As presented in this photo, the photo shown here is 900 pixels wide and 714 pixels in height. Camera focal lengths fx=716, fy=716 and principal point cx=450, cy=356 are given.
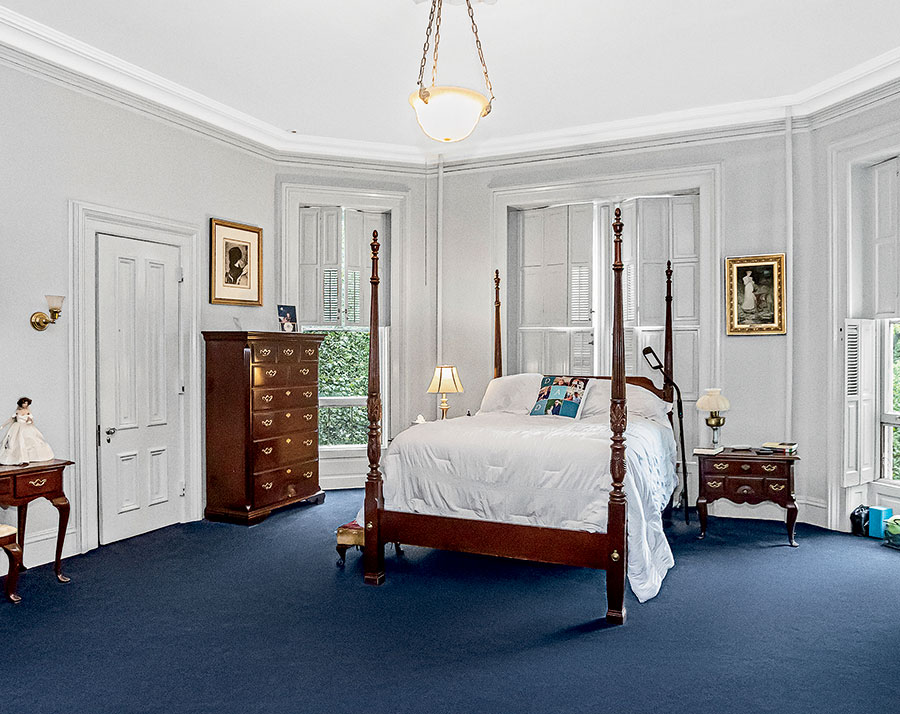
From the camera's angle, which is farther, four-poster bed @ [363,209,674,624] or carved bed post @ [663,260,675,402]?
carved bed post @ [663,260,675,402]

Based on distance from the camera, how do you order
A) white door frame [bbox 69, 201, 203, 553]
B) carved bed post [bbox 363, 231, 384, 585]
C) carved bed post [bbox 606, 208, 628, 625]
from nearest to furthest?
carved bed post [bbox 606, 208, 628, 625]
carved bed post [bbox 363, 231, 384, 585]
white door frame [bbox 69, 201, 203, 553]

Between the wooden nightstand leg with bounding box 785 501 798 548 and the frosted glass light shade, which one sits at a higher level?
the frosted glass light shade

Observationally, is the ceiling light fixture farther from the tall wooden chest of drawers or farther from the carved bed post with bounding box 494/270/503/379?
the carved bed post with bounding box 494/270/503/379

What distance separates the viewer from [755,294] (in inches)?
215

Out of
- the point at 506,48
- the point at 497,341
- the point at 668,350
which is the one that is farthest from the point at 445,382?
the point at 506,48

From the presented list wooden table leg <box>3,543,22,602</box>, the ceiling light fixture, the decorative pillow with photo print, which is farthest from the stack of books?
wooden table leg <box>3,543,22,602</box>

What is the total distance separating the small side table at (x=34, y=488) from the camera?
12.1 ft

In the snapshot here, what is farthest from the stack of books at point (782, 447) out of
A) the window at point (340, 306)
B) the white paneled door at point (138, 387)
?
the white paneled door at point (138, 387)

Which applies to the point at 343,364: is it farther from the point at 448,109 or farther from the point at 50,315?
the point at 448,109

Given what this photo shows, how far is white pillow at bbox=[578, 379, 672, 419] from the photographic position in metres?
5.18

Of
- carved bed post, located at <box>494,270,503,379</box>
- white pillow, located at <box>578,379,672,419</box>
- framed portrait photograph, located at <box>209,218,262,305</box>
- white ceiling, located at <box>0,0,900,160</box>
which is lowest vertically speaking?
white pillow, located at <box>578,379,672,419</box>

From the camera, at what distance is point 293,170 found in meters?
6.33

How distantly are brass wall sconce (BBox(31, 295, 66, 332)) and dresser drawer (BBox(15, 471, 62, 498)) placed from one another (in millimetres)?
917

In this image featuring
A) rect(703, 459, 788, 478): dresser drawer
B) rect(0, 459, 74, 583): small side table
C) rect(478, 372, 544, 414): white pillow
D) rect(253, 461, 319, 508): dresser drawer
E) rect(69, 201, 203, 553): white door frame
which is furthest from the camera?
rect(478, 372, 544, 414): white pillow
